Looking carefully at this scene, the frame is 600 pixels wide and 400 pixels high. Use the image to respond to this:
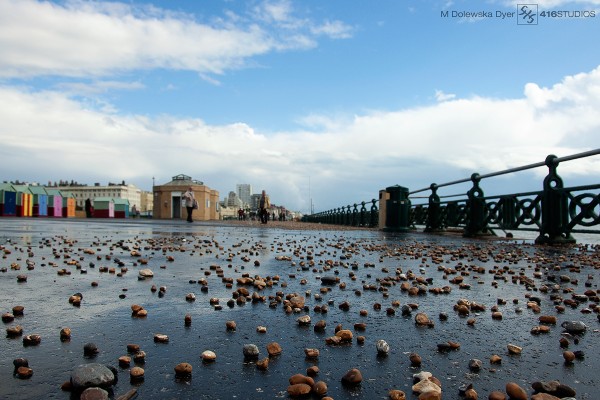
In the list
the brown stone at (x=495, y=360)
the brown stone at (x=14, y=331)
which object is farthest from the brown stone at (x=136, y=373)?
the brown stone at (x=495, y=360)

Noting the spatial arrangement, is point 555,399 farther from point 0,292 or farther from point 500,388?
point 0,292

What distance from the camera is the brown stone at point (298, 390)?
71.6 inches

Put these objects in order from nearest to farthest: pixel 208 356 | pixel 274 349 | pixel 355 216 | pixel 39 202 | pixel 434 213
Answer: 1. pixel 208 356
2. pixel 274 349
3. pixel 434 213
4. pixel 355 216
5. pixel 39 202

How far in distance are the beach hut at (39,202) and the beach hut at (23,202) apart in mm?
793

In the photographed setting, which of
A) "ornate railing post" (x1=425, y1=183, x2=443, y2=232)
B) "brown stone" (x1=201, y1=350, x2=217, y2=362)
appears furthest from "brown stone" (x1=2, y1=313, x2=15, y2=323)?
"ornate railing post" (x1=425, y1=183, x2=443, y2=232)

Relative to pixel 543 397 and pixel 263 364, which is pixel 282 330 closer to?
Answer: pixel 263 364

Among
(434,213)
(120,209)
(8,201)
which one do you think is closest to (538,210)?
(434,213)

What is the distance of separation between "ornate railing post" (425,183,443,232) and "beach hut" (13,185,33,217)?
49.6m

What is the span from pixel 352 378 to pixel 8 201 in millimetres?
57027

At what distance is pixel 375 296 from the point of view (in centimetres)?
389

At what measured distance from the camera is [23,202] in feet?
171

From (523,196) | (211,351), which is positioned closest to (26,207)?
(523,196)

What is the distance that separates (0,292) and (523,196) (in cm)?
1109

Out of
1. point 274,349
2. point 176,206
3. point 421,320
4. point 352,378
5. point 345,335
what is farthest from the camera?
point 176,206
